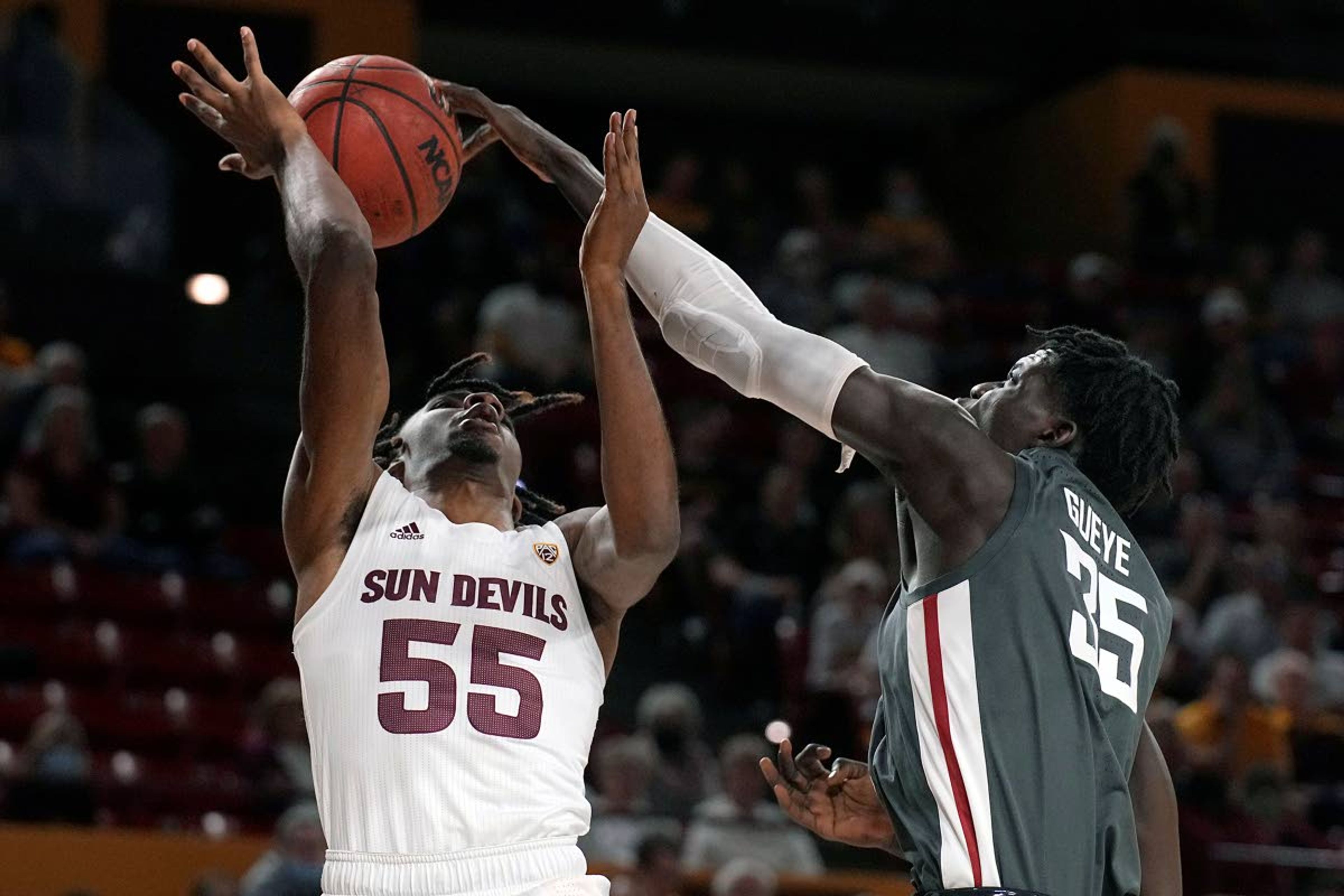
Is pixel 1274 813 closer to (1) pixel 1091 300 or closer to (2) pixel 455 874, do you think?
(1) pixel 1091 300

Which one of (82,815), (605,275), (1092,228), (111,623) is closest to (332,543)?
(605,275)

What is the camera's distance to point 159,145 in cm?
1262

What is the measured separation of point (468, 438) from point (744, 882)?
174 inches

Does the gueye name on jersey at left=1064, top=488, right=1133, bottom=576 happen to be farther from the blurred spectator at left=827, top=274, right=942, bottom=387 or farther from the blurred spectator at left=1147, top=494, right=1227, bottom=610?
the blurred spectator at left=827, top=274, right=942, bottom=387

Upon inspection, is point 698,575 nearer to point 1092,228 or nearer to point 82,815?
point 82,815

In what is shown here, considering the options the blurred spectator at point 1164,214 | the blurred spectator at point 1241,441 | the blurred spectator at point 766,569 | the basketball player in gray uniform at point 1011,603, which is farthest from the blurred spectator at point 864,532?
the basketball player in gray uniform at point 1011,603

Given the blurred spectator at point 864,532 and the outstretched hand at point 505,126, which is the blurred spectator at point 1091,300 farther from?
the outstretched hand at point 505,126

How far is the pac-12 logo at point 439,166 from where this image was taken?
4.62 m

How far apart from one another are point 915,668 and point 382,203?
164 cm

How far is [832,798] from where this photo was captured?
14.4 feet

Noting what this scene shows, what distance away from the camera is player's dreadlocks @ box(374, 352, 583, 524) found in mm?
4707

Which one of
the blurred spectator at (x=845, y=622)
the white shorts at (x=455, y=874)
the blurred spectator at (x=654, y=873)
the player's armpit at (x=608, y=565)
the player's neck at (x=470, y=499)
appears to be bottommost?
the blurred spectator at (x=654, y=873)

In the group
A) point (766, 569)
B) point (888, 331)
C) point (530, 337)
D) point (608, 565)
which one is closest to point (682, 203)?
point (888, 331)

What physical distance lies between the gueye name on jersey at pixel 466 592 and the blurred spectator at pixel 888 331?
27.8 ft
